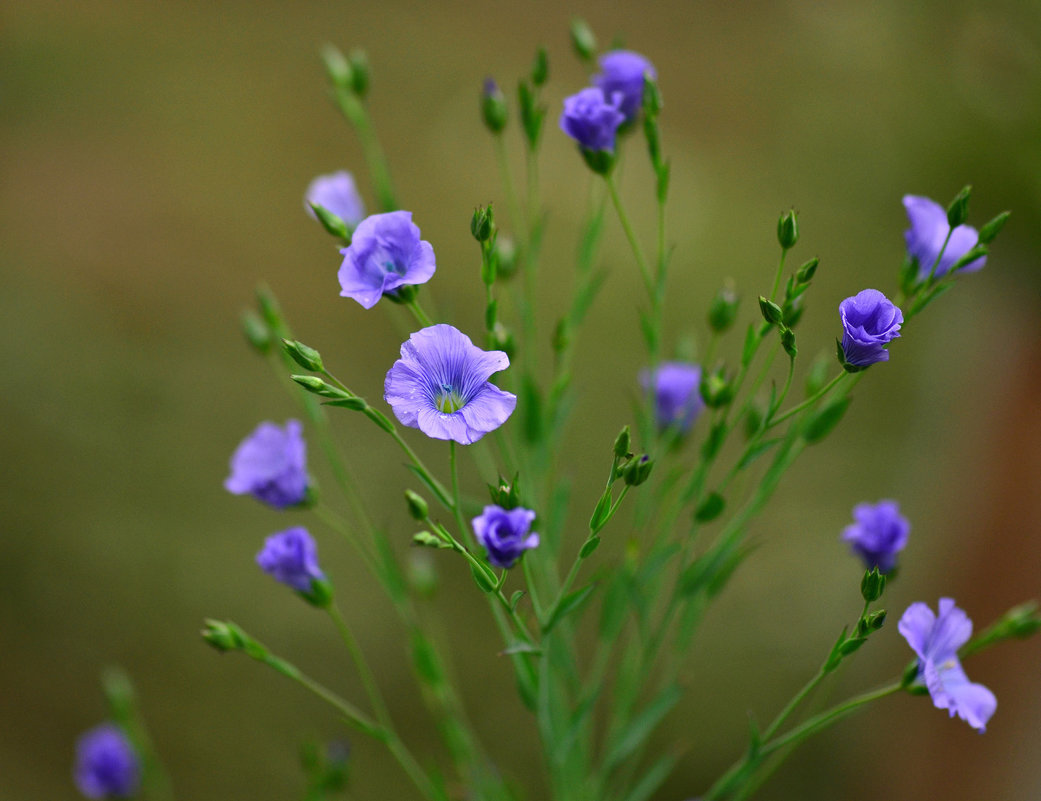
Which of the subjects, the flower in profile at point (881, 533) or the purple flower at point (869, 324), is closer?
the purple flower at point (869, 324)

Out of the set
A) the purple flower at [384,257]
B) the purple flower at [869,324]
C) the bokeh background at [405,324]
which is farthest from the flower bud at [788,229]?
the bokeh background at [405,324]

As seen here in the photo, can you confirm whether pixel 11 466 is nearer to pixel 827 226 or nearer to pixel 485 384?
pixel 485 384

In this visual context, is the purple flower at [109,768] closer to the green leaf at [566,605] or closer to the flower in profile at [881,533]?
the green leaf at [566,605]

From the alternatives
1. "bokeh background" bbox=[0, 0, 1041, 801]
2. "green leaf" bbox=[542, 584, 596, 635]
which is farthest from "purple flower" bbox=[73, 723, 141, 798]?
"green leaf" bbox=[542, 584, 596, 635]

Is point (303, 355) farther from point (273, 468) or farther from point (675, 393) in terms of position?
point (675, 393)

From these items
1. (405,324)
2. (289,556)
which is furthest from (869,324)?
(405,324)

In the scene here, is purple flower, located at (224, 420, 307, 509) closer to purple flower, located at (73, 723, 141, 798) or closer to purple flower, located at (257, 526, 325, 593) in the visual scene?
purple flower, located at (257, 526, 325, 593)

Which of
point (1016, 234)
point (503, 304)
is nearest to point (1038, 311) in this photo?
point (1016, 234)
